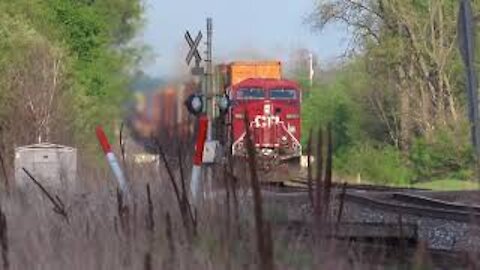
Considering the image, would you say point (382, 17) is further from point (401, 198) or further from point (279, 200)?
point (279, 200)

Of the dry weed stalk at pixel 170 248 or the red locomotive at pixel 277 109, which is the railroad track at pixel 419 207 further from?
the red locomotive at pixel 277 109

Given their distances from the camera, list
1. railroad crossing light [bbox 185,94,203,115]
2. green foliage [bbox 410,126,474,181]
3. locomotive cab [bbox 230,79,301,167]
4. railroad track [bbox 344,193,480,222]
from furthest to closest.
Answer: green foliage [bbox 410,126,474,181] < locomotive cab [bbox 230,79,301,167] < railroad track [bbox 344,193,480,222] < railroad crossing light [bbox 185,94,203,115]

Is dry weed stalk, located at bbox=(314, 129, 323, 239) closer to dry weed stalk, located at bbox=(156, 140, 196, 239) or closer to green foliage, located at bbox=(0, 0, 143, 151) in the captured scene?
green foliage, located at bbox=(0, 0, 143, 151)

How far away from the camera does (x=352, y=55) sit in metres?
47.3

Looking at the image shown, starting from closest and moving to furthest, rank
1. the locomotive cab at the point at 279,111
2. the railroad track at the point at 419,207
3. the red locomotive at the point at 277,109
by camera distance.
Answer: the railroad track at the point at 419,207, the red locomotive at the point at 277,109, the locomotive cab at the point at 279,111

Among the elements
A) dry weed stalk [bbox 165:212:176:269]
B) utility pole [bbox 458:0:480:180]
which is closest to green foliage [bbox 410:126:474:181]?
utility pole [bbox 458:0:480:180]

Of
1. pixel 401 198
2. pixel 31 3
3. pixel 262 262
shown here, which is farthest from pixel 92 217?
pixel 31 3

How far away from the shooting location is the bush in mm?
34812

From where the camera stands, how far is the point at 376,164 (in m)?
37.3

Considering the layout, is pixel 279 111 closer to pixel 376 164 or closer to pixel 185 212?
pixel 376 164

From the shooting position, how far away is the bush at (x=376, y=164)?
34812mm

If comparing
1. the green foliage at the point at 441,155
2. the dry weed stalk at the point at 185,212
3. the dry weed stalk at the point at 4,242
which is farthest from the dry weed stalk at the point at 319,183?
the green foliage at the point at 441,155

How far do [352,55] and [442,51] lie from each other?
3.87 metres

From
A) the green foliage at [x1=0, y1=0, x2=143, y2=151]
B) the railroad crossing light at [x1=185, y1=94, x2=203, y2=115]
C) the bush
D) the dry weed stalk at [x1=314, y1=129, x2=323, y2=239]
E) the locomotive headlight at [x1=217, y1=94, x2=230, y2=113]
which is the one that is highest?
the green foliage at [x1=0, y1=0, x2=143, y2=151]
